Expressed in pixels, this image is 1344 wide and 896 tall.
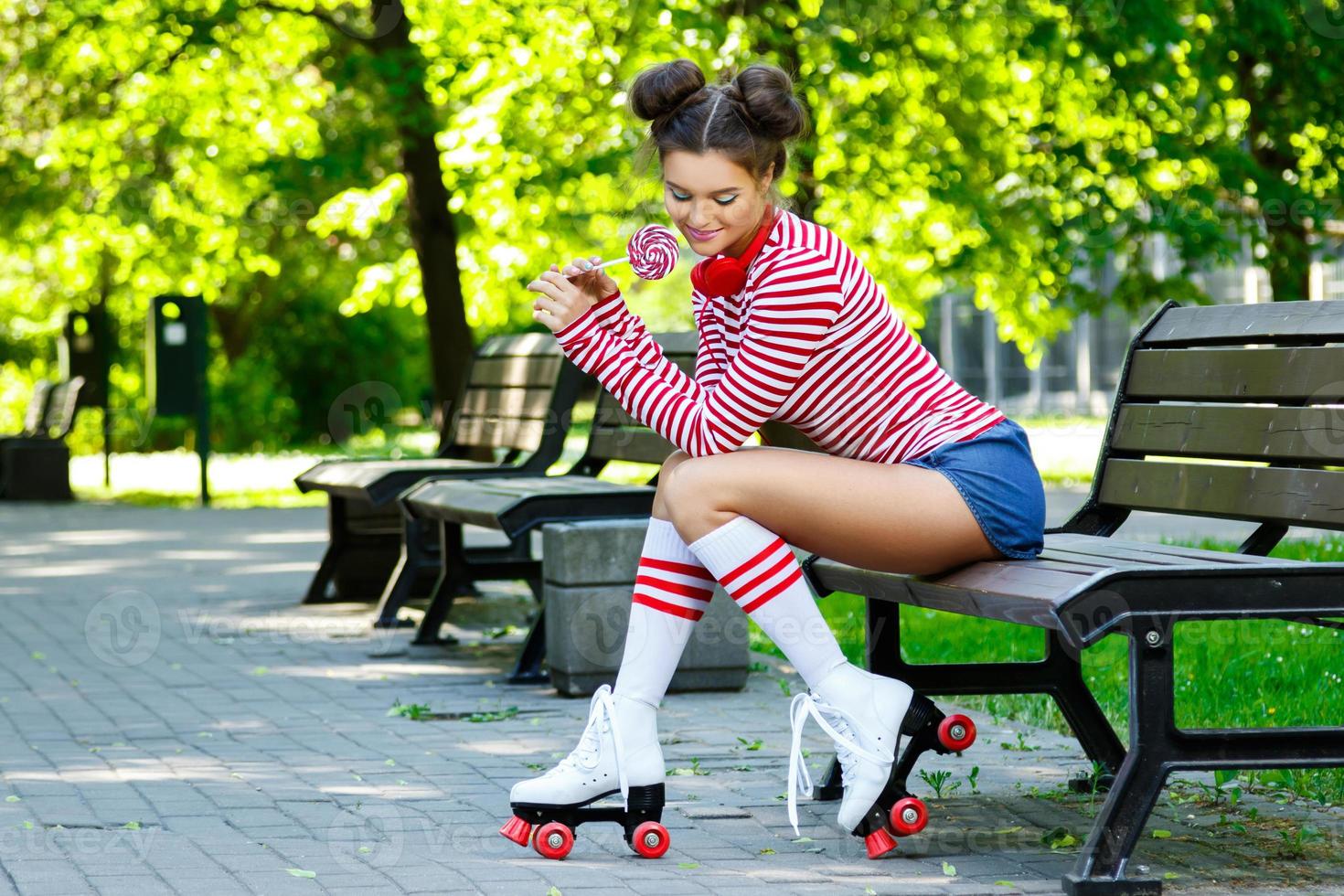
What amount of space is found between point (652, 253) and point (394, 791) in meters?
1.56

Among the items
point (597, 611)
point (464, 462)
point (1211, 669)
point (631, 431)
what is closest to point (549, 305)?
point (597, 611)

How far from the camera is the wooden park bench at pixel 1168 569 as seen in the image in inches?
129

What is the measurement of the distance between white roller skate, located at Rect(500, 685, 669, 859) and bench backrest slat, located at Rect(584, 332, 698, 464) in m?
3.05

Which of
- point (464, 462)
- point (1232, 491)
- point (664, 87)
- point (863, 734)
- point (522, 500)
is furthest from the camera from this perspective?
point (464, 462)

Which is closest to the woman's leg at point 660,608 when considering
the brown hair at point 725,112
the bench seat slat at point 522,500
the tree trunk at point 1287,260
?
the brown hair at point 725,112

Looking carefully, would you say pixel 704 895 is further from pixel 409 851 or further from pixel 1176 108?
pixel 1176 108

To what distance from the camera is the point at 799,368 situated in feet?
12.2

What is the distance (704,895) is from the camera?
137 inches

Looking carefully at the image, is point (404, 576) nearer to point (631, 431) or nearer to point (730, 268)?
point (631, 431)

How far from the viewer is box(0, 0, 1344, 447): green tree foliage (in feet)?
41.1

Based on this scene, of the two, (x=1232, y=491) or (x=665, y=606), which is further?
(x=1232, y=491)

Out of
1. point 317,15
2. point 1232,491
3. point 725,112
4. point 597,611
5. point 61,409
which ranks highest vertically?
point 317,15

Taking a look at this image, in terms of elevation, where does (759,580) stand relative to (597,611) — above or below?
above

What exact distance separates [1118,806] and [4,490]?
1604cm
